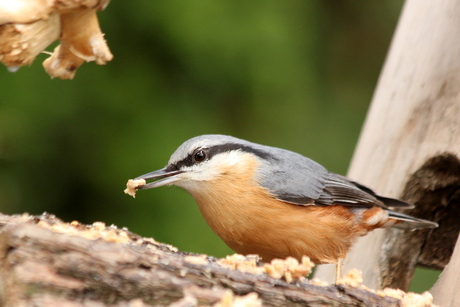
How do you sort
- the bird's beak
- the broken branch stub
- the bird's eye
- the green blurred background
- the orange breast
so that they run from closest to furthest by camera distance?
1. the broken branch stub
2. the orange breast
3. the bird's beak
4. the bird's eye
5. the green blurred background

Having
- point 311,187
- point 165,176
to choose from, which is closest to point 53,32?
point 165,176

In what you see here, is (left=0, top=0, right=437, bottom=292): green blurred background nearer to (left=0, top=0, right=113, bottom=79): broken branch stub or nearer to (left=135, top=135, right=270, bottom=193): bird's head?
(left=135, top=135, right=270, bottom=193): bird's head

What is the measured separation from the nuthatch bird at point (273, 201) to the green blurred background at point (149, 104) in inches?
43.0

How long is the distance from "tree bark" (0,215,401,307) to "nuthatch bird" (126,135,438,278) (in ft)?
3.03

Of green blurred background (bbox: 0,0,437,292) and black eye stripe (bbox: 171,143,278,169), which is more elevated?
green blurred background (bbox: 0,0,437,292)

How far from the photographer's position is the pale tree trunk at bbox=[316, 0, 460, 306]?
3.02 meters

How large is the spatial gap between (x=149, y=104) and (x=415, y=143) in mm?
1916

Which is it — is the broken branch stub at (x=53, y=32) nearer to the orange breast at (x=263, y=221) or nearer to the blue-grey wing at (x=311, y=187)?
the orange breast at (x=263, y=221)

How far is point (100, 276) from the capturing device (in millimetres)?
1615

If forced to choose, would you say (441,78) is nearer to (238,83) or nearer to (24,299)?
(238,83)

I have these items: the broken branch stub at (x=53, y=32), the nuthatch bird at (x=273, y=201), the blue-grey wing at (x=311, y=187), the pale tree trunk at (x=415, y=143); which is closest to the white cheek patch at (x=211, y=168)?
the nuthatch bird at (x=273, y=201)

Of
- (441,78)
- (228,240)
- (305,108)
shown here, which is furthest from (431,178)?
(305,108)

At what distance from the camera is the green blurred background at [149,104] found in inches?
158

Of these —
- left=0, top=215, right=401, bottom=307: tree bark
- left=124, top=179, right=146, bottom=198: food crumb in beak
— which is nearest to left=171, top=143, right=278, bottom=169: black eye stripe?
left=124, top=179, right=146, bottom=198: food crumb in beak
